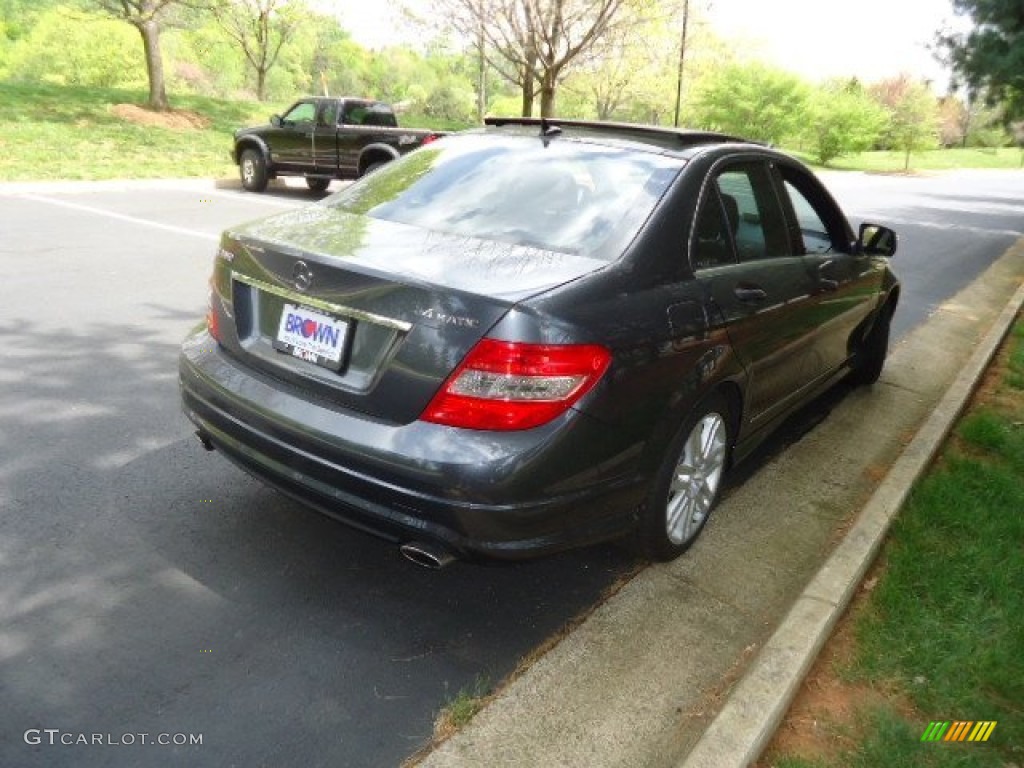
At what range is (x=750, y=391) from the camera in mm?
3543

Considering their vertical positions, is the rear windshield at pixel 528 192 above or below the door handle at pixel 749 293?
above

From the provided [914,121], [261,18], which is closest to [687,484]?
[261,18]

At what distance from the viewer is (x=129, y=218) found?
10609 millimetres

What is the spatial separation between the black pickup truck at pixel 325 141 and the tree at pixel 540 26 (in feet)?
29.3

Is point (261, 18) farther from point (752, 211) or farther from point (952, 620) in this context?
point (952, 620)

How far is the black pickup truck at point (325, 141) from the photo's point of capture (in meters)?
14.3

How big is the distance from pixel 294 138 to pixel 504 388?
44.7 feet

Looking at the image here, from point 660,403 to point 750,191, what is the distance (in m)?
1.41

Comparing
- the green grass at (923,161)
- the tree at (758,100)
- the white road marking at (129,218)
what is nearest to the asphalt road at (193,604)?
the white road marking at (129,218)

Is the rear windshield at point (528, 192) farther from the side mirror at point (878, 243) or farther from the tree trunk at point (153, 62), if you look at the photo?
the tree trunk at point (153, 62)

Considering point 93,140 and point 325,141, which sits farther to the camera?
point 93,140

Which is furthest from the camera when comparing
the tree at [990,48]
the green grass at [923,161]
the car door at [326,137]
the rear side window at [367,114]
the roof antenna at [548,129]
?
the green grass at [923,161]

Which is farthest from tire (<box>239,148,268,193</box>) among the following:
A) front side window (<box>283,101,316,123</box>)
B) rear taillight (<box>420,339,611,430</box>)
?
rear taillight (<box>420,339,611,430</box>)

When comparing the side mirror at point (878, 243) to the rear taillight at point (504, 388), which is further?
the side mirror at point (878, 243)
